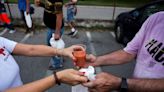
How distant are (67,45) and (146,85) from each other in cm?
675

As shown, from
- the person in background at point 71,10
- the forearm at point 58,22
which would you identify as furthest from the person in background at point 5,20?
the forearm at point 58,22

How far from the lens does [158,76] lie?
8.91ft

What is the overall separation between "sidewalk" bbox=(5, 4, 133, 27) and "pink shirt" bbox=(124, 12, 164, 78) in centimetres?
903

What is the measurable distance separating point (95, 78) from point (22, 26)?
31.0 feet

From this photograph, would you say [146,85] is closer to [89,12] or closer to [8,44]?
[8,44]

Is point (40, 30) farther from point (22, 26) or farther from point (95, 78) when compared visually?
point (95, 78)

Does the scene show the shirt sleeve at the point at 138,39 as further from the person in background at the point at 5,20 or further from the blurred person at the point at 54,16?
the person in background at the point at 5,20

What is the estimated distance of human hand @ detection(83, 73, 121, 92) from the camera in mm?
2497

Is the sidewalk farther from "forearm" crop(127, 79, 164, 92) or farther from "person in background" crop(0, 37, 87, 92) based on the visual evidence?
"forearm" crop(127, 79, 164, 92)

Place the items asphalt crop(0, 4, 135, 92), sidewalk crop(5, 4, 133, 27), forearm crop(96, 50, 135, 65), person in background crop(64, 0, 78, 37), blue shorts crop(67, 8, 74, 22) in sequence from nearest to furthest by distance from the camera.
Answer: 1. forearm crop(96, 50, 135, 65)
2. asphalt crop(0, 4, 135, 92)
3. person in background crop(64, 0, 78, 37)
4. blue shorts crop(67, 8, 74, 22)
5. sidewalk crop(5, 4, 133, 27)

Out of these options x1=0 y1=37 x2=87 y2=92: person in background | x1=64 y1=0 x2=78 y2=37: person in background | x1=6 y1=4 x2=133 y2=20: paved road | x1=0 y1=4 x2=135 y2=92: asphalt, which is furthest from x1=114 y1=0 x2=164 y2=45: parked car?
x1=0 y1=37 x2=87 y2=92: person in background

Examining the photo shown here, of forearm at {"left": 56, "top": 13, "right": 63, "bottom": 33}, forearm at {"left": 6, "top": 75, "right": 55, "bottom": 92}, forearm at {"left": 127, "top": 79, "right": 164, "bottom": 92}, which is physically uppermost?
forearm at {"left": 6, "top": 75, "right": 55, "bottom": 92}

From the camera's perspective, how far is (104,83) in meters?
2.54

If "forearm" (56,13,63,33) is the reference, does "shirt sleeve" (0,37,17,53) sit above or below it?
above
